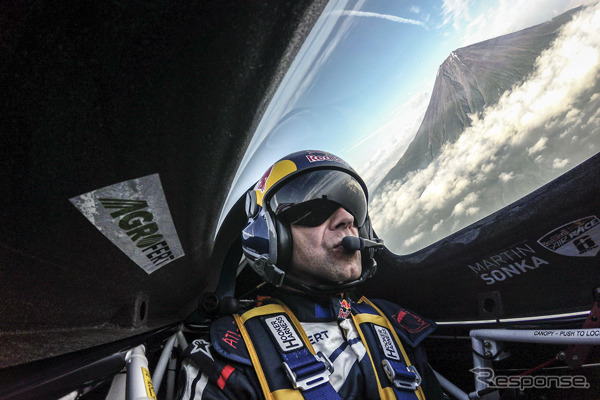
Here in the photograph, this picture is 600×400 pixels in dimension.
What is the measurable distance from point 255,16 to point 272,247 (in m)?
0.79

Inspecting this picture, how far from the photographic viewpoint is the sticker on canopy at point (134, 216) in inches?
23.9

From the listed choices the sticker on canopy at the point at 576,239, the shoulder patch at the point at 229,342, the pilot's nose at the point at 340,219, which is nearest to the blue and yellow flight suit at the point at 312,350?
the shoulder patch at the point at 229,342

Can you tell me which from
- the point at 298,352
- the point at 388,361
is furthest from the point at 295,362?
the point at 388,361

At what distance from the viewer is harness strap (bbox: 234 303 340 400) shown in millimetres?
820

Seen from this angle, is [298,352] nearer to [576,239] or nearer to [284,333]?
[284,333]

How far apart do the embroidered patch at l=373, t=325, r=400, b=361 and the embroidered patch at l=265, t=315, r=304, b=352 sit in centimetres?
31

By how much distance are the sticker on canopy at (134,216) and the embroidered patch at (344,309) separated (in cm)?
64

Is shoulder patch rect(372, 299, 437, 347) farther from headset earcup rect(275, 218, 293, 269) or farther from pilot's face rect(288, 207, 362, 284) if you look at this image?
headset earcup rect(275, 218, 293, 269)

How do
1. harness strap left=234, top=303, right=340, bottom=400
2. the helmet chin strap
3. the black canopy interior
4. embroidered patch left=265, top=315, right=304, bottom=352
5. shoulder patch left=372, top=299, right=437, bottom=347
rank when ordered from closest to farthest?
the black canopy interior → harness strap left=234, top=303, right=340, bottom=400 → embroidered patch left=265, top=315, right=304, bottom=352 → the helmet chin strap → shoulder patch left=372, top=299, right=437, bottom=347

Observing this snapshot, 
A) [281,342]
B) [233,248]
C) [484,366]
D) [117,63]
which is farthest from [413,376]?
[117,63]

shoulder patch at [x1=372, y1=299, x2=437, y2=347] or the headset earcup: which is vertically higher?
the headset earcup

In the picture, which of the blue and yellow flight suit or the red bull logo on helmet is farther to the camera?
the red bull logo on helmet

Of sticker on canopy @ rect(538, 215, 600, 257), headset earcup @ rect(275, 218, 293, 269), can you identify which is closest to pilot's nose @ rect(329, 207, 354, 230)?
headset earcup @ rect(275, 218, 293, 269)

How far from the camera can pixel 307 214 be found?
3.73 ft
